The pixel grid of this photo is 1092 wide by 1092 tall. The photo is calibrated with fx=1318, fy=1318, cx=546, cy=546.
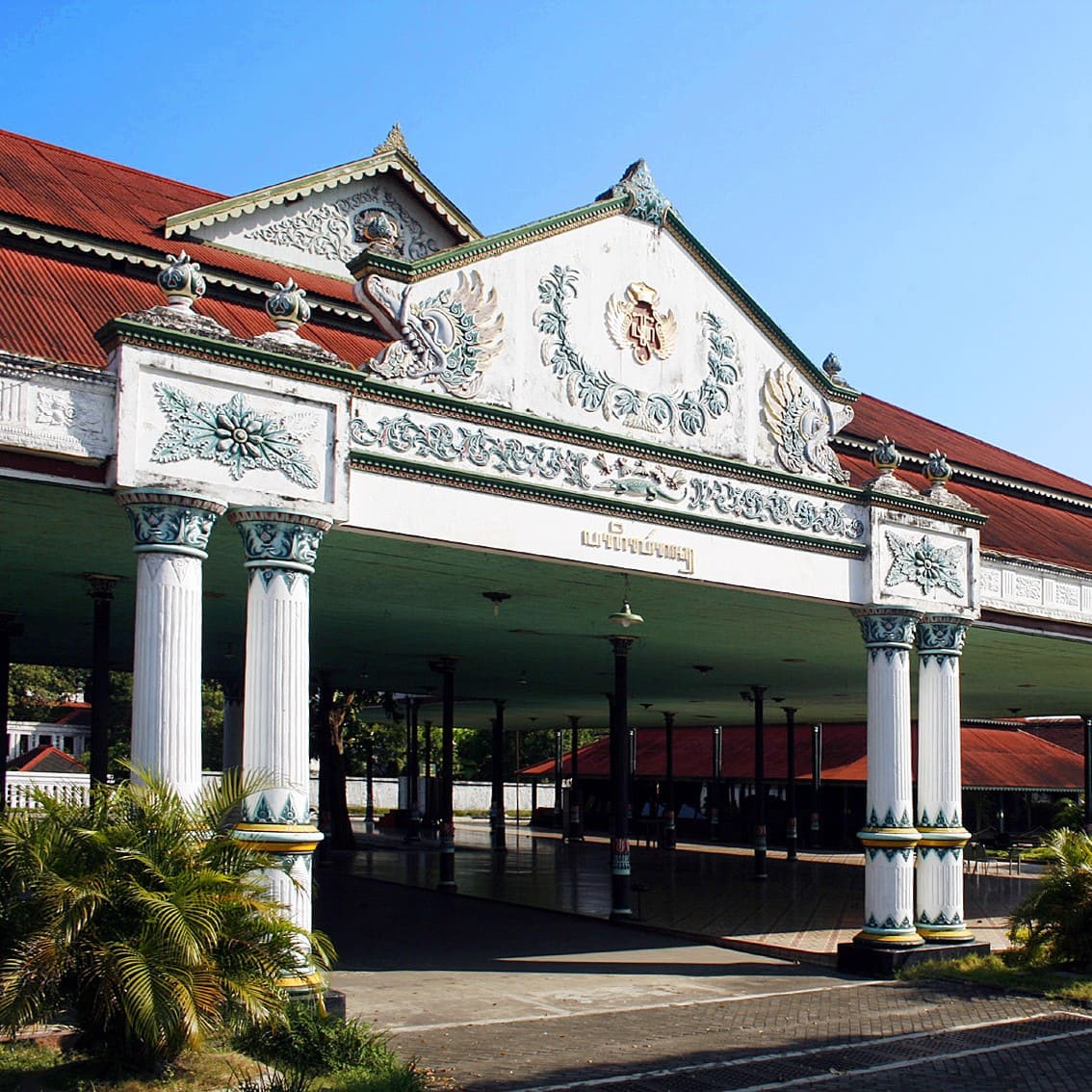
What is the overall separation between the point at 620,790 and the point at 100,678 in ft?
26.8

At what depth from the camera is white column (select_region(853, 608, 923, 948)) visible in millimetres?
15211

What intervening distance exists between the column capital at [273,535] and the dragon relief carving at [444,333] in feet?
5.61

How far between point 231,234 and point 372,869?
56.2 ft

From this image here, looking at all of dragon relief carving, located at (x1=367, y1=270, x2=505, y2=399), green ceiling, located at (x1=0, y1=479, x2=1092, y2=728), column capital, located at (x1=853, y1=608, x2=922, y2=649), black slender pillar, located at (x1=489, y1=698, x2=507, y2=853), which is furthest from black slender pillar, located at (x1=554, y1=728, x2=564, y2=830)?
dragon relief carving, located at (x1=367, y1=270, x2=505, y2=399)

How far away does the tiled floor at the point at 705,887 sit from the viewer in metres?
19.2

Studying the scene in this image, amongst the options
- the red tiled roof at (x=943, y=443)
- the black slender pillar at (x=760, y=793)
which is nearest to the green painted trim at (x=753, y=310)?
the red tiled roof at (x=943, y=443)

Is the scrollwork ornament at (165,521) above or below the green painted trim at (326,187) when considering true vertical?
below

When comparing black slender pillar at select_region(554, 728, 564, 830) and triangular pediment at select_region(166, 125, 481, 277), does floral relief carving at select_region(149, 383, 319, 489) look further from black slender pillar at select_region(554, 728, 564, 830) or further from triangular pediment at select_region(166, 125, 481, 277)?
black slender pillar at select_region(554, 728, 564, 830)

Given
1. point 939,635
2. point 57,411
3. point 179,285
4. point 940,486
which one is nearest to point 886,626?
point 939,635

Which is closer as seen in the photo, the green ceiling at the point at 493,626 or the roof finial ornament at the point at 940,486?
the green ceiling at the point at 493,626

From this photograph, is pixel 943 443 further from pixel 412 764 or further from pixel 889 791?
pixel 412 764

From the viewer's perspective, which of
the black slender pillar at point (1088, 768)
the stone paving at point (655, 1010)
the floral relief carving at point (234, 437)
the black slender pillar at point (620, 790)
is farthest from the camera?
the black slender pillar at point (1088, 768)

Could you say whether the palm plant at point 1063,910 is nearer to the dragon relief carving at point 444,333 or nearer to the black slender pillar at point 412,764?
the dragon relief carving at point 444,333

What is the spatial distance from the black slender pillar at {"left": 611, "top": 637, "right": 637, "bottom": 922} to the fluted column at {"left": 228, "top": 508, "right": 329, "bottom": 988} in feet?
26.8
